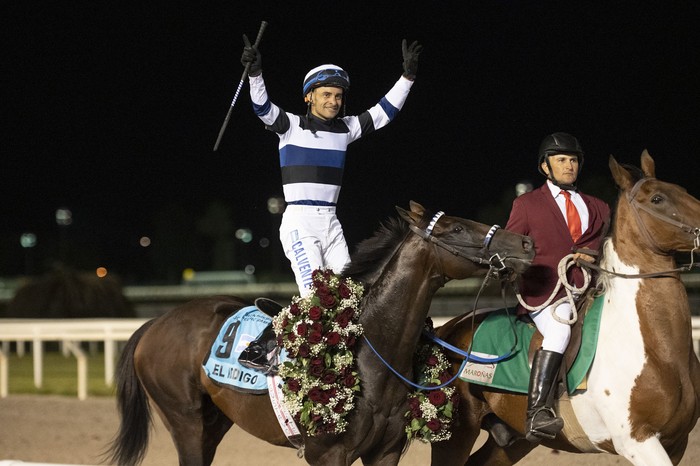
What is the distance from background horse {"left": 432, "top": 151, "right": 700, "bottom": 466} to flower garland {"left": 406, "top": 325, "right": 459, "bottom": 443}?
638 millimetres

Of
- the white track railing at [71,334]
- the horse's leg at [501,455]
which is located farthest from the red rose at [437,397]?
the white track railing at [71,334]

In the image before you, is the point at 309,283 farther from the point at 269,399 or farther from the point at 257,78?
the point at 257,78

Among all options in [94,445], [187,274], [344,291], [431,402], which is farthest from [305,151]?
[187,274]

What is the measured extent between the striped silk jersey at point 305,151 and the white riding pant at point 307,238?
2.3 inches

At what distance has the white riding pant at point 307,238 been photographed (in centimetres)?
490

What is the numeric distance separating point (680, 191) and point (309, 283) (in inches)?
76.8

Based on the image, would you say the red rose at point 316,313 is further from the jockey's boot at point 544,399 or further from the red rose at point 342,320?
the jockey's boot at point 544,399

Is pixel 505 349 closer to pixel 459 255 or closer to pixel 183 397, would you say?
pixel 459 255

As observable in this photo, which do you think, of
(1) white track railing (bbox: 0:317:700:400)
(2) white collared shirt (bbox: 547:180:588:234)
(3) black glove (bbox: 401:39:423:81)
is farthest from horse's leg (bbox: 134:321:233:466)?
(1) white track railing (bbox: 0:317:700:400)

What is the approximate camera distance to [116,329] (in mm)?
11977

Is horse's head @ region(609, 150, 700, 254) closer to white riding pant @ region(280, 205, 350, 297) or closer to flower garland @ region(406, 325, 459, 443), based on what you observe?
flower garland @ region(406, 325, 459, 443)

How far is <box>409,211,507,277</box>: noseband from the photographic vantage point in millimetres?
4465

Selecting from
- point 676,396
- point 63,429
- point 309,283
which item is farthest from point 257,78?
point 63,429

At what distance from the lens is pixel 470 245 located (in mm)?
4531
